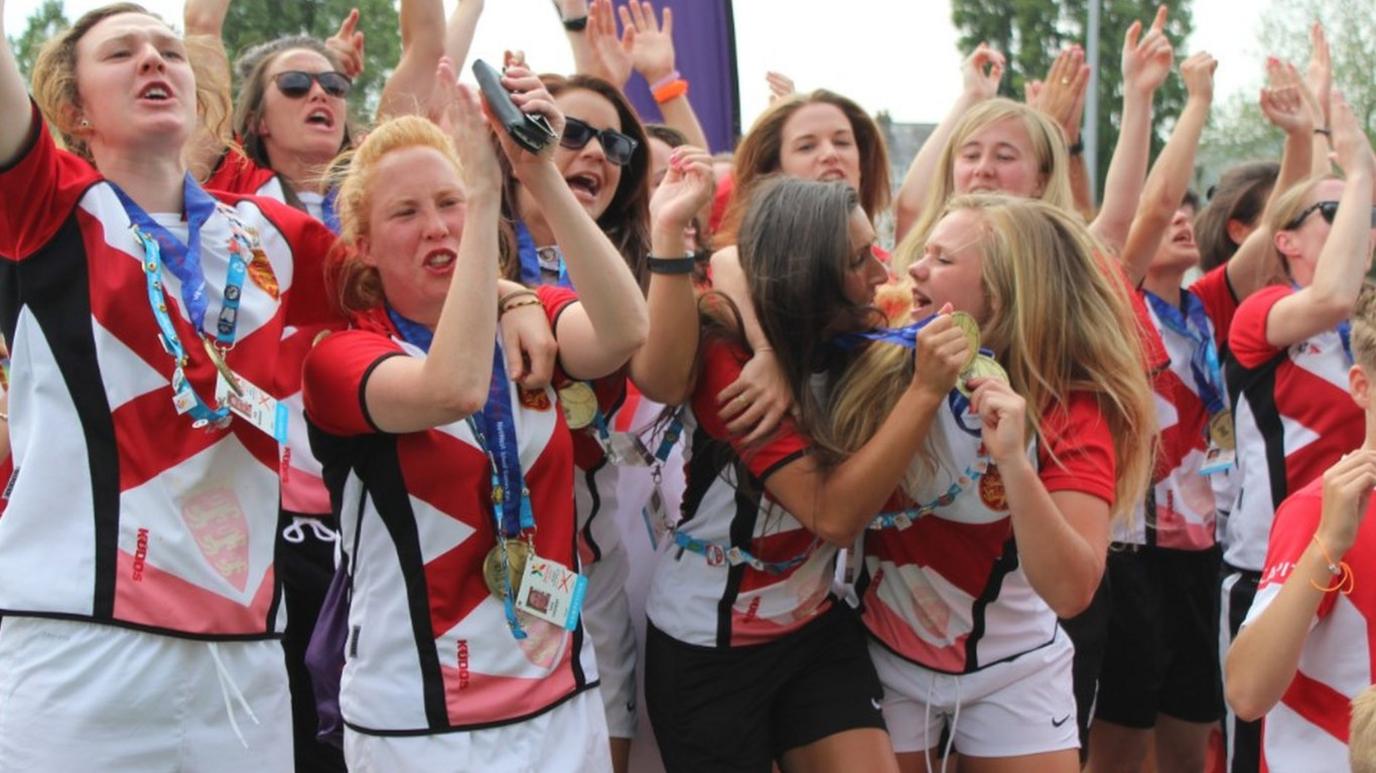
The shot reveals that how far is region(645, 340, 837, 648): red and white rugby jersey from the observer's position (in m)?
3.61

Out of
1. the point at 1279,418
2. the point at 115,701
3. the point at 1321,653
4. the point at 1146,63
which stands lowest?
the point at 1321,653

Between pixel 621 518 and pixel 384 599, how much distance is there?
1.04 m

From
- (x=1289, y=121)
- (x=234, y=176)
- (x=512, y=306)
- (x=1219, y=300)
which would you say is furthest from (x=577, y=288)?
(x=1289, y=121)

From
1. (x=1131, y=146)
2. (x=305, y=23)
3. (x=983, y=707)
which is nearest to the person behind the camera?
(x=983, y=707)

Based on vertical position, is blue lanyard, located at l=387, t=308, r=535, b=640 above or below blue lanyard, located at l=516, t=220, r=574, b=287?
below

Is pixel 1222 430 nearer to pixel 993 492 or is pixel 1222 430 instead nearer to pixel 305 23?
pixel 993 492

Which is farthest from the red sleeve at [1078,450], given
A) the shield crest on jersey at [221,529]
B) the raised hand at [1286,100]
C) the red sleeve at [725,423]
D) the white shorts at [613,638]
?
the raised hand at [1286,100]

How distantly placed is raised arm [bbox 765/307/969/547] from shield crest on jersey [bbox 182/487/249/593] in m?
1.09

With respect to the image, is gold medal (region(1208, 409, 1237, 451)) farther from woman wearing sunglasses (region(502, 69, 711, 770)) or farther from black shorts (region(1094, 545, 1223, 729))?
woman wearing sunglasses (region(502, 69, 711, 770))

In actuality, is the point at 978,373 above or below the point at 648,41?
below

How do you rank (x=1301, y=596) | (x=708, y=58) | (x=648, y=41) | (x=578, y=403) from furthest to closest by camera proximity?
(x=708, y=58)
(x=648, y=41)
(x=578, y=403)
(x=1301, y=596)

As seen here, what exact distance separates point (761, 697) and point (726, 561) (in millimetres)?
303

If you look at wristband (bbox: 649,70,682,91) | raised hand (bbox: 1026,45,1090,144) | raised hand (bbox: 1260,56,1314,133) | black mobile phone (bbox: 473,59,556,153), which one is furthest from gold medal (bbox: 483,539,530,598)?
raised hand (bbox: 1260,56,1314,133)

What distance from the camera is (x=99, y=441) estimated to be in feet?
9.82
